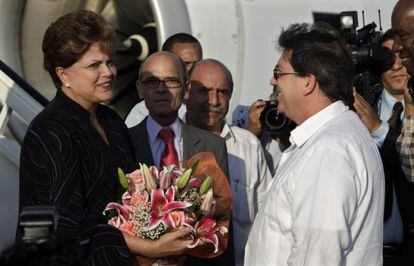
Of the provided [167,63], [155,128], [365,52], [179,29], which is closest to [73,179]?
[155,128]

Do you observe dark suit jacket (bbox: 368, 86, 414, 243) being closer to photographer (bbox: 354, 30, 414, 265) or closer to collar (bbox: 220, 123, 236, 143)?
photographer (bbox: 354, 30, 414, 265)

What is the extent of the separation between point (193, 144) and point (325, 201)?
57.9 inches

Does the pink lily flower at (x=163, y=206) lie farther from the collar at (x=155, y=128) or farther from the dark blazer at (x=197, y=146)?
the collar at (x=155, y=128)

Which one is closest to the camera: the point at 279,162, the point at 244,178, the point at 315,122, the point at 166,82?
the point at 315,122

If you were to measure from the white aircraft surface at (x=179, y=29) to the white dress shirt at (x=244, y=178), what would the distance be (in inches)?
84.0

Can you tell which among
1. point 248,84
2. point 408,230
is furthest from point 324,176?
point 248,84

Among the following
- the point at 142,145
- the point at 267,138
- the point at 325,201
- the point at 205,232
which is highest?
the point at 325,201

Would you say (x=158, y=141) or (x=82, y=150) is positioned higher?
(x=82, y=150)

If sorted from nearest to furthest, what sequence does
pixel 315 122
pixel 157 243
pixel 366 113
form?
pixel 315 122
pixel 157 243
pixel 366 113

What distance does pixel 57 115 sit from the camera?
3.53 metres

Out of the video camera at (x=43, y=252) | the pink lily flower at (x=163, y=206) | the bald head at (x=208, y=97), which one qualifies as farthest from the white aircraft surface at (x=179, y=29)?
the video camera at (x=43, y=252)

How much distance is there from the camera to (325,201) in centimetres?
308

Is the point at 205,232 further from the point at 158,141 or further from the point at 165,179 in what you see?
the point at 158,141

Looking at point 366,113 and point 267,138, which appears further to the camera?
point 267,138
